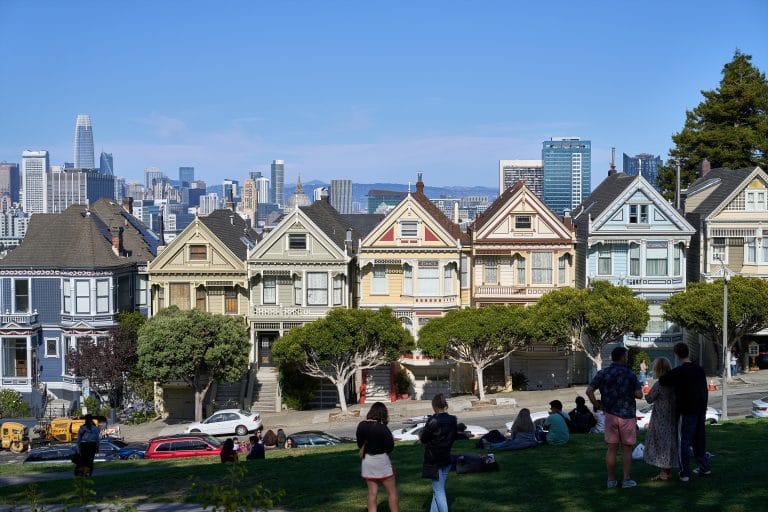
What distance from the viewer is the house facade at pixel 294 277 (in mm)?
55406

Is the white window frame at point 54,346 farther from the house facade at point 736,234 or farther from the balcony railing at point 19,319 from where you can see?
the house facade at point 736,234

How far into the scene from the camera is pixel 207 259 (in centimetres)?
5669

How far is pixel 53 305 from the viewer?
187 ft

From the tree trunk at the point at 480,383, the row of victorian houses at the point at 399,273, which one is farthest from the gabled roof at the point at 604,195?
the tree trunk at the point at 480,383

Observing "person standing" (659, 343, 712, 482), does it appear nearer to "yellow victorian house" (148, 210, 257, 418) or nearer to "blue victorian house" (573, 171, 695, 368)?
"blue victorian house" (573, 171, 695, 368)

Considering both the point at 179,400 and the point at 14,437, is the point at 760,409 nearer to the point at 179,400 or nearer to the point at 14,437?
the point at 179,400

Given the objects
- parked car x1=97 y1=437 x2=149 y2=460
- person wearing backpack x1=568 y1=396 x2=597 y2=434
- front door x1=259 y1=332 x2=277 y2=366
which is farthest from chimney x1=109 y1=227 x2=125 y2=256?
person wearing backpack x1=568 y1=396 x2=597 y2=434

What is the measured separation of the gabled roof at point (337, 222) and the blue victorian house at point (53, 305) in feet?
37.2

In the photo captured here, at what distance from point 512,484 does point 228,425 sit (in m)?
28.9

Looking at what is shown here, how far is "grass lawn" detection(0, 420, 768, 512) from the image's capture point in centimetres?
1798

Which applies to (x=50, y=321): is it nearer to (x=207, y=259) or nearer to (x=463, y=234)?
(x=207, y=259)

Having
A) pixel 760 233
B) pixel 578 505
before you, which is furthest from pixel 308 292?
pixel 578 505

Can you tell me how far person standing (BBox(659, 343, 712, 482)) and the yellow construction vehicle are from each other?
35777 mm

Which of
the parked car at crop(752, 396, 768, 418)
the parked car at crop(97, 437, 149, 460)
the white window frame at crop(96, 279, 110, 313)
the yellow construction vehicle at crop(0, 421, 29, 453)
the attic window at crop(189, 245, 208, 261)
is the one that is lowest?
the yellow construction vehicle at crop(0, 421, 29, 453)
